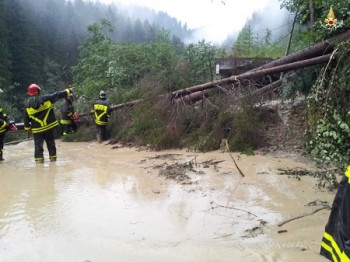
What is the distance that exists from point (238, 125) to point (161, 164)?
5.91 feet

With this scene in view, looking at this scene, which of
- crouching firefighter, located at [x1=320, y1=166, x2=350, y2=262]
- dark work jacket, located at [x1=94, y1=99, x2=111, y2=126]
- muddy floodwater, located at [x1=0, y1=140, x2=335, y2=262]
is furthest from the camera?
dark work jacket, located at [x1=94, y1=99, x2=111, y2=126]

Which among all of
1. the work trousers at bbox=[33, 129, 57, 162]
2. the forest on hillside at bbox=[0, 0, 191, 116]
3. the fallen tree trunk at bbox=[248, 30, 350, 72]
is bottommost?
the work trousers at bbox=[33, 129, 57, 162]

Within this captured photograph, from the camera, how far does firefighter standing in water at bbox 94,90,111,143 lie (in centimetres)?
1038

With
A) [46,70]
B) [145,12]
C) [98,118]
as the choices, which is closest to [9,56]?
[46,70]

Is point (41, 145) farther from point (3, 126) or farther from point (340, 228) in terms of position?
point (340, 228)

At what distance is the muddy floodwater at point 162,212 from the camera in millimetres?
3518

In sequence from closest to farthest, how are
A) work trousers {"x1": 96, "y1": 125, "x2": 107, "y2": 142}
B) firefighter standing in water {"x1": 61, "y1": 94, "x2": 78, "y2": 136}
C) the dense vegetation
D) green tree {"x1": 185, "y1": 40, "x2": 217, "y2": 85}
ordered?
the dense vegetation, work trousers {"x1": 96, "y1": 125, "x2": 107, "y2": 142}, firefighter standing in water {"x1": 61, "y1": 94, "x2": 78, "y2": 136}, green tree {"x1": 185, "y1": 40, "x2": 217, "y2": 85}

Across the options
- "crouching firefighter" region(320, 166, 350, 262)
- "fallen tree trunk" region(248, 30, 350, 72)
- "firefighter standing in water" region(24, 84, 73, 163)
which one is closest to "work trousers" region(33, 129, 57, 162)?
"firefighter standing in water" region(24, 84, 73, 163)

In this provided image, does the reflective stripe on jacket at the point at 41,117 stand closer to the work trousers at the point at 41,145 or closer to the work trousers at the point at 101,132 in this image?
the work trousers at the point at 41,145

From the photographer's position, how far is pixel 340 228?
70.9 inches

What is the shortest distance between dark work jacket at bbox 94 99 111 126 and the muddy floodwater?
10.3 feet

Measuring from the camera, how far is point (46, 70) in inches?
2094

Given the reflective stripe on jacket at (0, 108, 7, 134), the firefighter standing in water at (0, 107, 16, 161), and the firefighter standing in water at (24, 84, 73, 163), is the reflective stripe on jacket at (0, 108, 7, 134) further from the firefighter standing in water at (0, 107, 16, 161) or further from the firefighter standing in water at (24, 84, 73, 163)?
the firefighter standing in water at (24, 84, 73, 163)

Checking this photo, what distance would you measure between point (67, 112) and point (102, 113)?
1.30 metres
